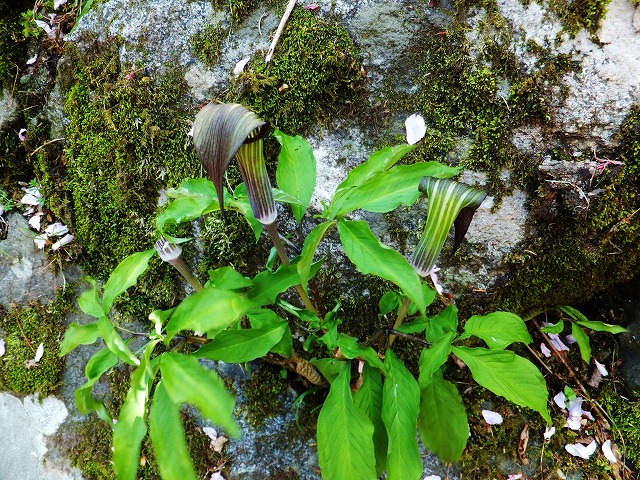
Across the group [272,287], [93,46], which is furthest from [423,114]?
[93,46]

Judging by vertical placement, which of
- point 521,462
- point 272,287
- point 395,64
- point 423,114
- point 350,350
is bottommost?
point 521,462

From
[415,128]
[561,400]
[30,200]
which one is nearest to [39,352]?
[30,200]

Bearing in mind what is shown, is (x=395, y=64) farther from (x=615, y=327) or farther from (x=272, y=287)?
(x=615, y=327)

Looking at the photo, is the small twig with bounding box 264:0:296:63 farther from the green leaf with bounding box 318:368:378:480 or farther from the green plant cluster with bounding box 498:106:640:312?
the green leaf with bounding box 318:368:378:480

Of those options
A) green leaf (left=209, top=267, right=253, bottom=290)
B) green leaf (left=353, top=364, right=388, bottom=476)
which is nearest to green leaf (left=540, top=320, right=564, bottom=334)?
green leaf (left=353, top=364, right=388, bottom=476)

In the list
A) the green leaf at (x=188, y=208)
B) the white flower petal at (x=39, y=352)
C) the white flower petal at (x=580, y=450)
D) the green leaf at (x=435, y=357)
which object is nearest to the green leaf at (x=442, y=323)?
the green leaf at (x=435, y=357)
